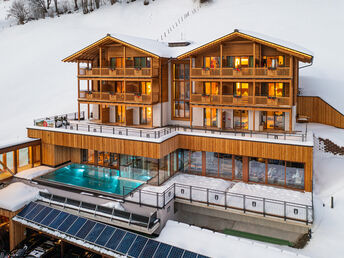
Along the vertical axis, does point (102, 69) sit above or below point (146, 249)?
above

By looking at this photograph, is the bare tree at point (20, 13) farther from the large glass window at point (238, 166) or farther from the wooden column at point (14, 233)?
the large glass window at point (238, 166)

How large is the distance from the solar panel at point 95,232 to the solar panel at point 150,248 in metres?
3.03

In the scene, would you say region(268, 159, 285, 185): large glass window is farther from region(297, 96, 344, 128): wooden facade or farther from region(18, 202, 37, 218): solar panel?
region(18, 202, 37, 218): solar panel

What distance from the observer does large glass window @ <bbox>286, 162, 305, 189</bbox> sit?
2089 cm

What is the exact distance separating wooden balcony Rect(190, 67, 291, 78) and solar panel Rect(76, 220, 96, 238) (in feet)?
45.0

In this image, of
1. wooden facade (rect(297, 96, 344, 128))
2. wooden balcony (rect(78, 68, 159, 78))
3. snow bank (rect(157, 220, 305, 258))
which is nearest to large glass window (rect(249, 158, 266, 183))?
snow bank (rect(157, 220, 305, 258))

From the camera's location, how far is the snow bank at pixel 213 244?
49.4 feet

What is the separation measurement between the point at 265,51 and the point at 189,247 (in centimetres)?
1589

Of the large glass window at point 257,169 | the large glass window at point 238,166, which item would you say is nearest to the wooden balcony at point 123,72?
the large glass window at point 238,166

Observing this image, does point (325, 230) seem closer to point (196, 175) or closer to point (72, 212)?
point (196, 175)

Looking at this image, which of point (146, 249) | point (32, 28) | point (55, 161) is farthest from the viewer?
point (32, 28)

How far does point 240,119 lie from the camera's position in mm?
25734

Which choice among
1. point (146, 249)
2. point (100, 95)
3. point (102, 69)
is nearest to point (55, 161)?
point (100, 95)

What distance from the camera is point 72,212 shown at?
779 inches
